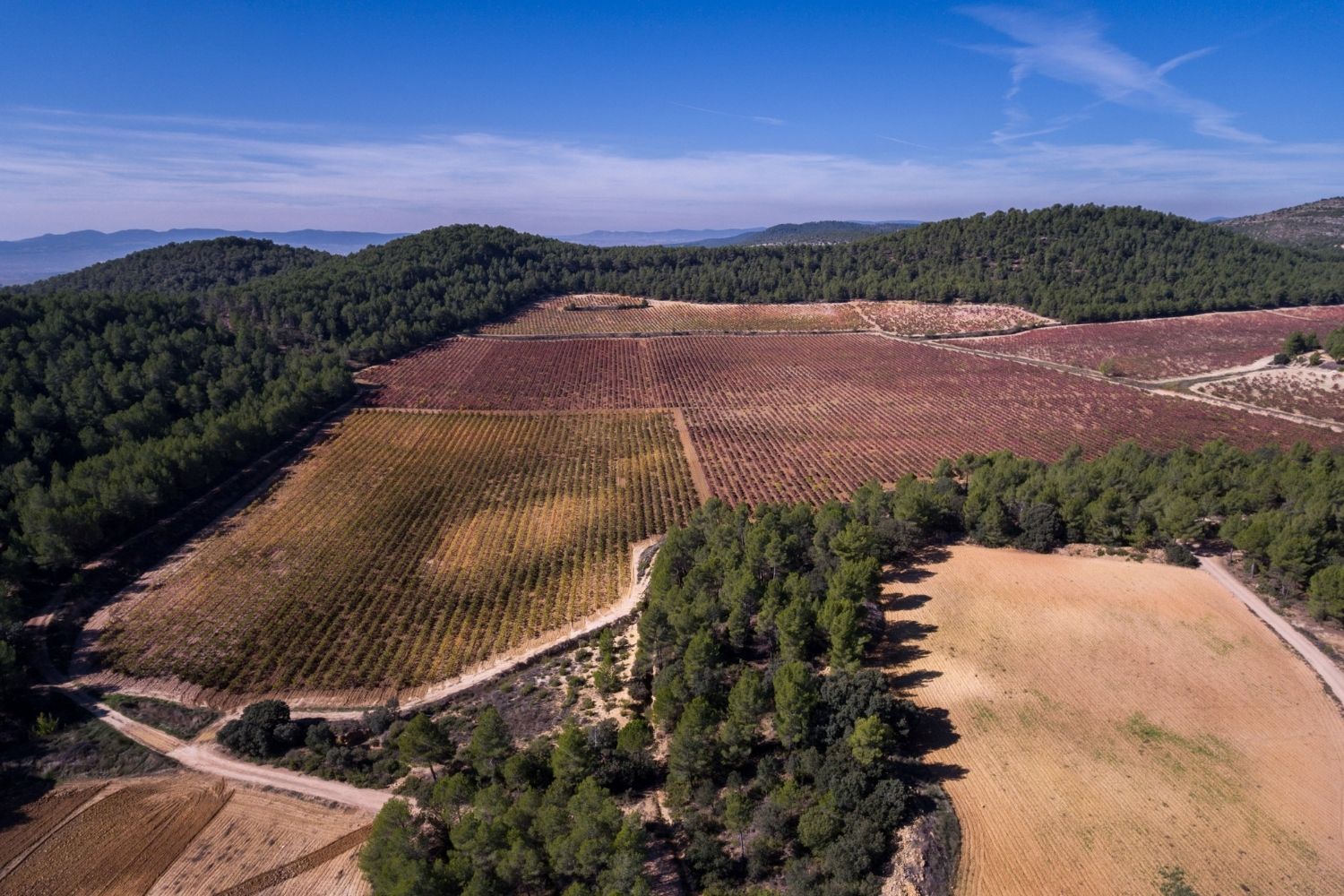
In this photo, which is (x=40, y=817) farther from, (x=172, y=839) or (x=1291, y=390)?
(x=1291, y=390)

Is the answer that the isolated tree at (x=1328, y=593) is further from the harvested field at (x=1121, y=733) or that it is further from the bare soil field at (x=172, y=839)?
the bare soil field at (x=172, y=839)

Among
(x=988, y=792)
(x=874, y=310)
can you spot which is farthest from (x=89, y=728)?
(x=874, y=310)

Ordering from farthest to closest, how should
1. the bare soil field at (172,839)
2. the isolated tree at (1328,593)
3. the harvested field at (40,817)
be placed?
the isolated tree at (1328,593), the harvested field at (40,817), the bare soil field at (172,839)

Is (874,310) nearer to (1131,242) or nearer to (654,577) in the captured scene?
(1131,242)

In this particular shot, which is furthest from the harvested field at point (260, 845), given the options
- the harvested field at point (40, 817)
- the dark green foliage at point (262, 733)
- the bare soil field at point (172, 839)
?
the harvested field at point (40, 817)

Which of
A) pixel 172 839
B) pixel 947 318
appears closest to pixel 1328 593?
pixel 172 839

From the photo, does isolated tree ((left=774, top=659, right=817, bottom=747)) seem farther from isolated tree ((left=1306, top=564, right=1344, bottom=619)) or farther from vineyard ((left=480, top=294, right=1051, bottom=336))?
vineyard ((left=480, top=294, right=1051, bottom=336))

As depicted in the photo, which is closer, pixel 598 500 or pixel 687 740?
pixel 687 740
